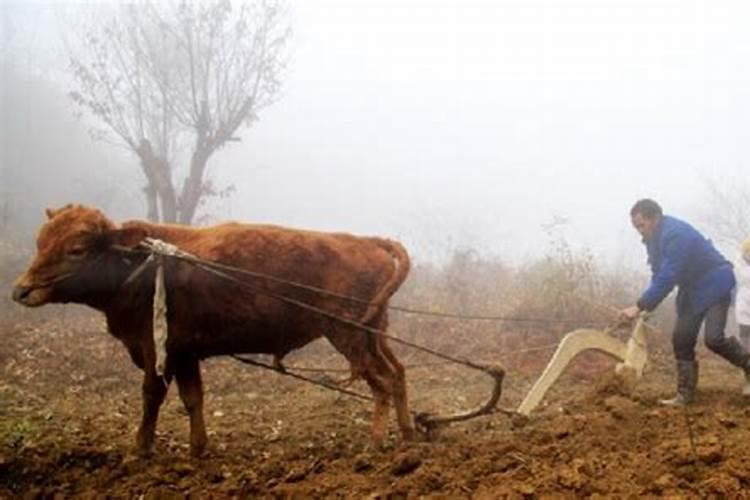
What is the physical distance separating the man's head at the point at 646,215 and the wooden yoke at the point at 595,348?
0.84 meters

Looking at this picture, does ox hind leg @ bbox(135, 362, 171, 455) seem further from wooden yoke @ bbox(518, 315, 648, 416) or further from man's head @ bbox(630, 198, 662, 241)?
man's head @ bbox(630, 198, 662, 241)

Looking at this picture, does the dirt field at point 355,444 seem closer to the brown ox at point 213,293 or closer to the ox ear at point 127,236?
the brown ox at point 213,293

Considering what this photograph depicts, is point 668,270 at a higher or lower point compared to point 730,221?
higher

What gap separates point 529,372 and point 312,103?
70.6 metres

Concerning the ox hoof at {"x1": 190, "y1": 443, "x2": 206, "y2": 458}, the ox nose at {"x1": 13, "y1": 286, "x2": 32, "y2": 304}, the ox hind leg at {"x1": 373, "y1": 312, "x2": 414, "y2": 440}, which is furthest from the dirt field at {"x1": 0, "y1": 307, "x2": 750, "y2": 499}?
the ox nose at {"x1": 13, "y1": 286, "x2": 32, "y2": 304}

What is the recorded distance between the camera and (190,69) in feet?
61.8

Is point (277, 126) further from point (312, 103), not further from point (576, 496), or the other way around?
point (576, 496)

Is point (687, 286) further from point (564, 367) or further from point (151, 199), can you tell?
point (151, 199)

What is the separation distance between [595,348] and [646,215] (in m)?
1.35

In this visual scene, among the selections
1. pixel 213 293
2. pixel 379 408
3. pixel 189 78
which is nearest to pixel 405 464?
pixel 379 408

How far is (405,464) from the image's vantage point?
16.7 ft

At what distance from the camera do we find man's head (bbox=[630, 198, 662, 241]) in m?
7.11

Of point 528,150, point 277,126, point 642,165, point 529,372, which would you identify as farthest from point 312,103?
point 529,372

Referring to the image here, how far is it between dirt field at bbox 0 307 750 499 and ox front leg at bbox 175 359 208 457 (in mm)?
169
